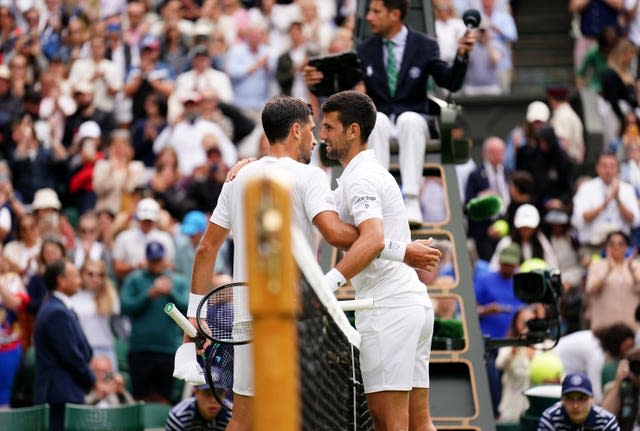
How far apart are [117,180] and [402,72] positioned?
657 cm

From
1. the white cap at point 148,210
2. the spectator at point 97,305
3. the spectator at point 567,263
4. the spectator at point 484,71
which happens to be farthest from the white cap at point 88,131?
the spectator at point 567,263

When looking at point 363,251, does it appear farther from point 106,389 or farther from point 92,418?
point 106,389

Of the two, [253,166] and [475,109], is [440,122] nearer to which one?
[253,166]

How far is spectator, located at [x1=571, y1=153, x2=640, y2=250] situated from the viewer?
54.5ft

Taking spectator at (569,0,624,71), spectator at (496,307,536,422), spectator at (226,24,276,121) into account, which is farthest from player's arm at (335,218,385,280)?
spectator at (569,0,624,71)

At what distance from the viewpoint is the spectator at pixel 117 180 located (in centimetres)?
1747

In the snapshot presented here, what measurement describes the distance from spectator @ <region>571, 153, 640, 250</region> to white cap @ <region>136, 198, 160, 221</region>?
472cm

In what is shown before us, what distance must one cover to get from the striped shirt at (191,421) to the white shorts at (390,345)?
3.85 metres

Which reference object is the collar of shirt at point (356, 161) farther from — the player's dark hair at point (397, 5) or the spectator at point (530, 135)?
the spectator at point (530, 135)

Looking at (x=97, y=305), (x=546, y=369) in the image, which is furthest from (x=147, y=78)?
(x=546, y=369)

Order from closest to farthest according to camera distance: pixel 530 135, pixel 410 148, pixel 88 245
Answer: pixel 410 148, pixel 88 245, pixel 530 135

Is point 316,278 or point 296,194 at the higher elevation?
point 296,194

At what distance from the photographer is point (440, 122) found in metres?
11.7

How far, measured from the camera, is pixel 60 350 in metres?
12.8
